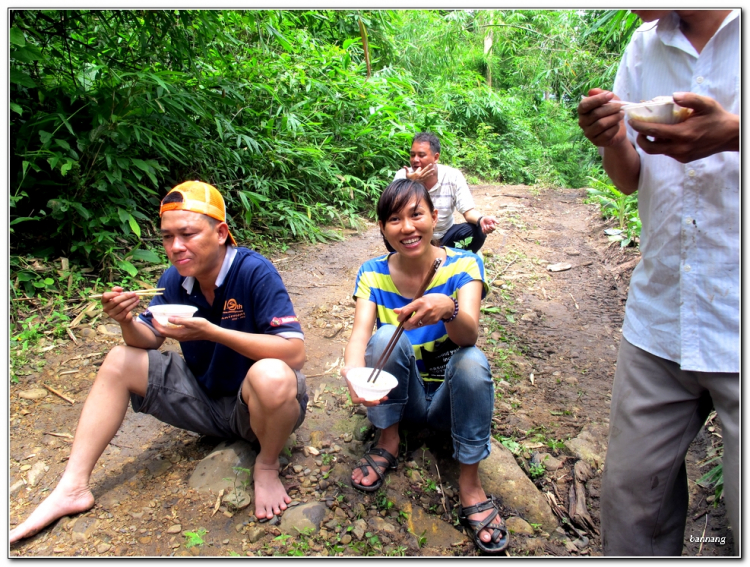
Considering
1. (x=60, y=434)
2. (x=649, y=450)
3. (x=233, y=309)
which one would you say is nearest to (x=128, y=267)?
(x=60, y=434)

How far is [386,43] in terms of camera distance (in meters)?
10.5

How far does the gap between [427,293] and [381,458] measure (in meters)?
0.79

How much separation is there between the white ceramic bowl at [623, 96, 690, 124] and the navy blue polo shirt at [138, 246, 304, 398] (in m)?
1.43

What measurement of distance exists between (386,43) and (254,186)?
21.2ft

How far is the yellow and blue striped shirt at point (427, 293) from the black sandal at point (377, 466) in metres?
0.40

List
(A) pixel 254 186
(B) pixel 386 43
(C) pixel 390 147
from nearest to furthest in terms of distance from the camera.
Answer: (A) pixel 254 186
(C) pixel 390 147
(B) pixel 386 43

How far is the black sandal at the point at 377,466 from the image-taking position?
7.30ft

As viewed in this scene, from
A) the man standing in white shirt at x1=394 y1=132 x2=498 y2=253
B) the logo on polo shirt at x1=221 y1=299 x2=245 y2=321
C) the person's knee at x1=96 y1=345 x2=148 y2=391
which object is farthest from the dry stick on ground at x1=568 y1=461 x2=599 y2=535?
the man standing in white shirt at x1=394 y1=132 x2=498 y2=253

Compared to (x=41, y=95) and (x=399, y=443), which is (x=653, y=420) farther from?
(x=41, y=95)

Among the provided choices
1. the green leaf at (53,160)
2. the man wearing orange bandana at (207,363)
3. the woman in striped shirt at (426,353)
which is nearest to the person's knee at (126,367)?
the man wearing orange bandana at (207,363)

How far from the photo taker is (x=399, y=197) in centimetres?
217

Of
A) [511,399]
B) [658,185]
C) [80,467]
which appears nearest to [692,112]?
[658,185]

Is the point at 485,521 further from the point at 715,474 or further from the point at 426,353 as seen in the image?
the point at 715,474

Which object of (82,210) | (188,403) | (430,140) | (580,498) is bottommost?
(580,498)
